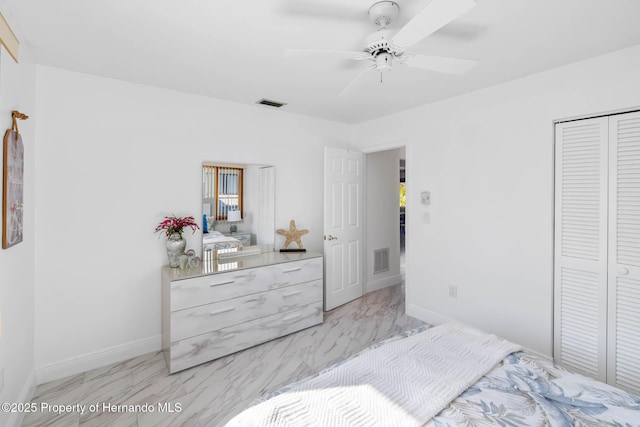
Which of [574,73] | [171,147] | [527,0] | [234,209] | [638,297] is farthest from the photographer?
[234,209]

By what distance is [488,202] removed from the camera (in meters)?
2.85

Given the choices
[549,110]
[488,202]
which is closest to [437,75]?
[549,110]

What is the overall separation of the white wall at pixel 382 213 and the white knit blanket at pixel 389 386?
8.99 feet

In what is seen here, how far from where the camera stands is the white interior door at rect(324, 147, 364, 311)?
12.1 feet

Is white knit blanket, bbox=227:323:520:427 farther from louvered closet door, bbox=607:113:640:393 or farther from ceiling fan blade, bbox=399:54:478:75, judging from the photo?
ceiling fan blade, bbox=399:54:478:75

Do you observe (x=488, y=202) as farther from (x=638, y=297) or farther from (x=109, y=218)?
(x=109, y=218)

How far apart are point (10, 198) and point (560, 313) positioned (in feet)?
12.7

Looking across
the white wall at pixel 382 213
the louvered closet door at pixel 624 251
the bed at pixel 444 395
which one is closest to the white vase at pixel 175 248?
the bed at pixel 444 395

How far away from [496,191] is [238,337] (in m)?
2.71

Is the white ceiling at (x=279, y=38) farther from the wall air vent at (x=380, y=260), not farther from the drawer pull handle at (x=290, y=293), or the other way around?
the wall air vent at (x=380, y=260)

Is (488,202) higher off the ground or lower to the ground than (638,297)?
higher

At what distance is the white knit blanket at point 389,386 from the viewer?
112cm

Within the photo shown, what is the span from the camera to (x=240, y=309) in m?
2.73

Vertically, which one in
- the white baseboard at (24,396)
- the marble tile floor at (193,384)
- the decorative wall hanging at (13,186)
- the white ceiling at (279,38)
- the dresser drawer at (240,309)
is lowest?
the marble tile floor at (193,384)
